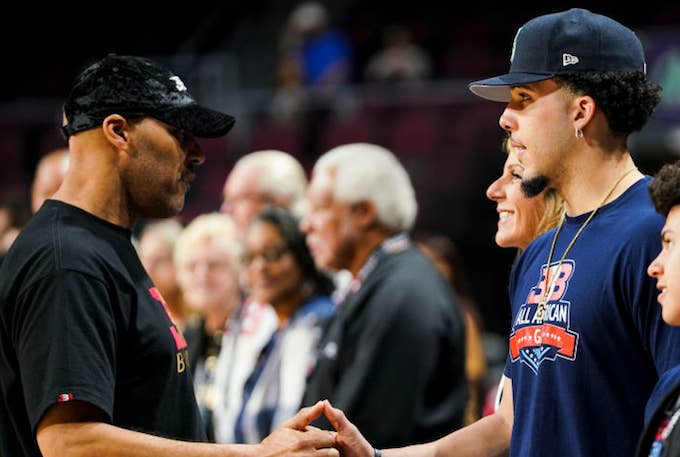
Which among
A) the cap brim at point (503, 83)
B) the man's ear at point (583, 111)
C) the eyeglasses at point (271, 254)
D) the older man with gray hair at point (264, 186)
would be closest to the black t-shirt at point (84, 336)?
the cap brim at point (503, 83)

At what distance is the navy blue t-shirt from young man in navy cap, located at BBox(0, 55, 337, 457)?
0.72 metres

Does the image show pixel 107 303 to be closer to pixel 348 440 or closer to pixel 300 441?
pixel 300 441

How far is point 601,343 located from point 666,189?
402mm

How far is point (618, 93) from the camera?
2.95 m

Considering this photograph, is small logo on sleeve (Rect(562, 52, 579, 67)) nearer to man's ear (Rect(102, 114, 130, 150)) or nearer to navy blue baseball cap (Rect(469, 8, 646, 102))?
navy blue baseball cap (Rect(469, 8, 646, 102))

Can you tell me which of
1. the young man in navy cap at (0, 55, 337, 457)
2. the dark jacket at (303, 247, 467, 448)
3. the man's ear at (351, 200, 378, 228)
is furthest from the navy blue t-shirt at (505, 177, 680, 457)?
the man's ear at (351, 200, 378, 228)

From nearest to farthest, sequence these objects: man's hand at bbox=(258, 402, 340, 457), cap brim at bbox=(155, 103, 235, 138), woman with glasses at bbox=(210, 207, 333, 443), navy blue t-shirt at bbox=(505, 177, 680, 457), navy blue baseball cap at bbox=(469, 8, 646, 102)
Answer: navy blue t-shirt at bbox=(505, 177, 680, 457) < navy blue baseball cap at bbox=(469, 8, 646, 102) < man's hand at bbox=(258, 402, 340, 457) < cap brim at bbox=(155, 103, 235, 138) < woman with glasses at bbox=(210, 207, 333, 443)

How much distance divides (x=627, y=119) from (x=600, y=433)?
807mm

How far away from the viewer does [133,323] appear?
3127mm

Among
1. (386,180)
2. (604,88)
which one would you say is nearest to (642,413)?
(604,88)

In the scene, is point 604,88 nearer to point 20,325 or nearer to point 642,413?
point 642,413

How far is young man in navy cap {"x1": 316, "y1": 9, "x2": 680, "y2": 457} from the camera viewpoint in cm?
272

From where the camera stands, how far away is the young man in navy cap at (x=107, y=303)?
2.92 m

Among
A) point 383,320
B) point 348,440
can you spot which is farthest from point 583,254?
point 383,320
